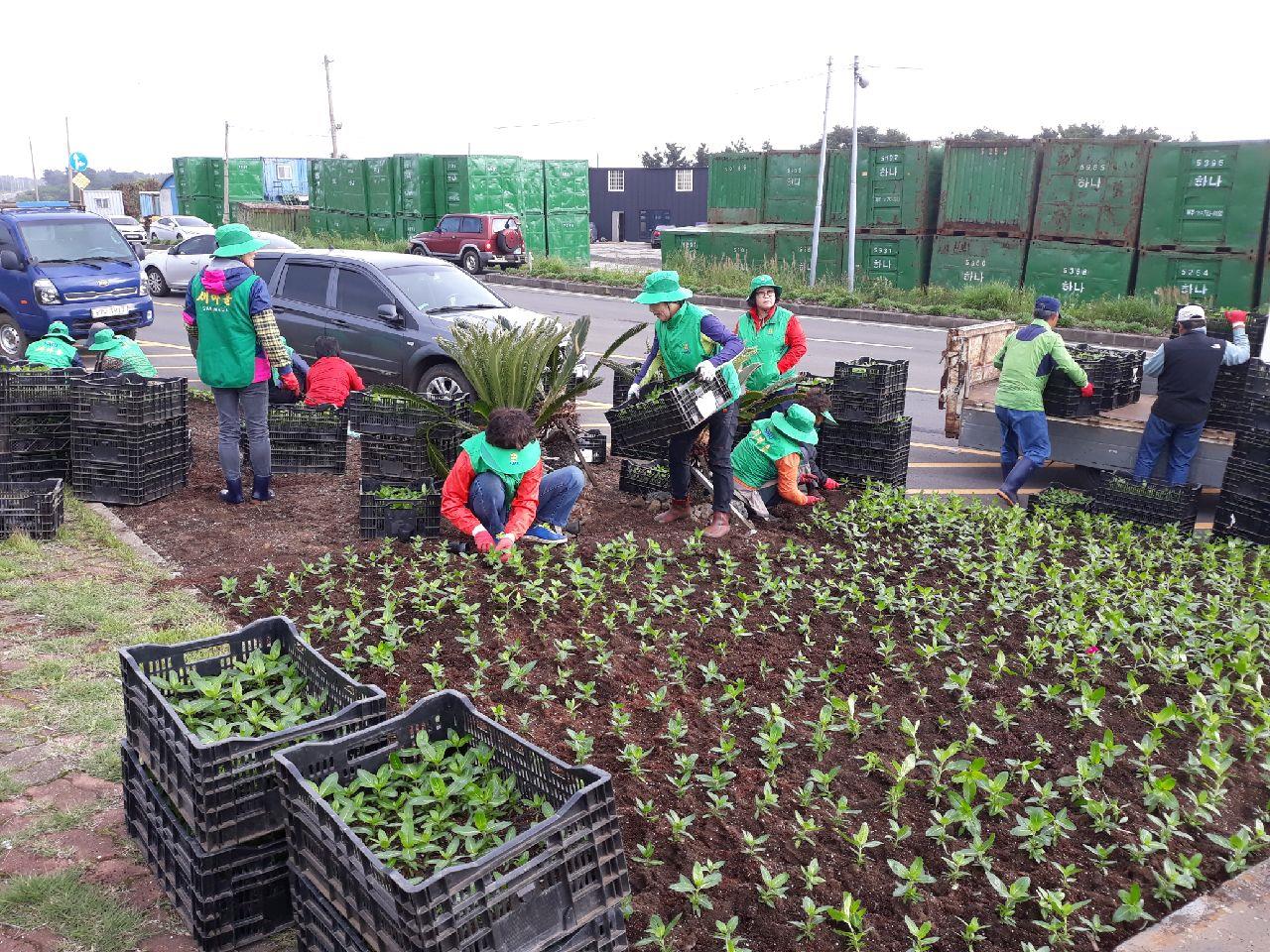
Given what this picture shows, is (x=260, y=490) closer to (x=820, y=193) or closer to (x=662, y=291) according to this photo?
(x=662, y=291)

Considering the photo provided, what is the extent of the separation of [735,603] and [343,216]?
34970 millimetres

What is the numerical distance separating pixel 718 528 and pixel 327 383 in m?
4.02

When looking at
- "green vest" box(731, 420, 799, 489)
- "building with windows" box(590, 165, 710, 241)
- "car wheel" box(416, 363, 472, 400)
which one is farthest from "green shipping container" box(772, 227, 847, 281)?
"building with windows" box(590, 165, 710, 241)

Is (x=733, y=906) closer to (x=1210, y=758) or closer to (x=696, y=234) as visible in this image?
(x=1210, y=758)

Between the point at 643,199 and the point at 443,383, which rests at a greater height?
the point at 643,199

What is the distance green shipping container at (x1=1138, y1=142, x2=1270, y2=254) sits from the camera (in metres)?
18.9

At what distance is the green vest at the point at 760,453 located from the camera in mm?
7668

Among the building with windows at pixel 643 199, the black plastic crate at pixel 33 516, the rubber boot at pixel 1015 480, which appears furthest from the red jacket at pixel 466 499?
the building with windows at pixel 643 199

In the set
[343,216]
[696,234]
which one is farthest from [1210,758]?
[343,216]

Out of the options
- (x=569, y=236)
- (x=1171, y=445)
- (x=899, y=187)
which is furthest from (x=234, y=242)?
(x=569, y=236)

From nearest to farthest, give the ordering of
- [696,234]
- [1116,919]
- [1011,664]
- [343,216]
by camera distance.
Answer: [1116,919] → [1011,664] → [696,234] → [343,216]

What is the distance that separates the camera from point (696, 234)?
2770 centimetres

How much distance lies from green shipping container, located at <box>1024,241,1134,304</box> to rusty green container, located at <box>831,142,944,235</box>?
9.18ft

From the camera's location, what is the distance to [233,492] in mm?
8008
